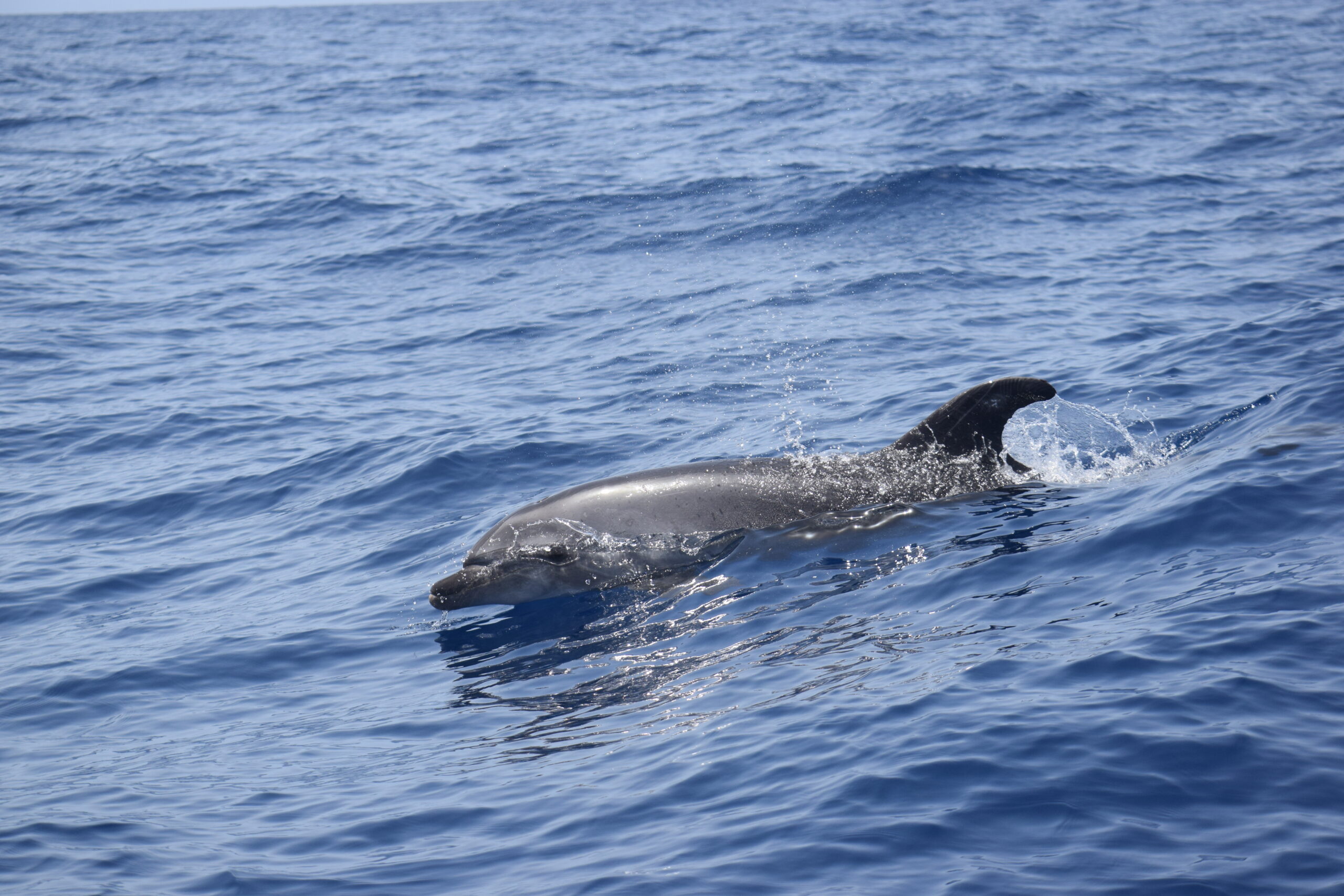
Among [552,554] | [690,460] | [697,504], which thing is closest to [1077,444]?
[690,460]

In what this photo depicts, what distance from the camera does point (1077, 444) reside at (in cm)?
1397

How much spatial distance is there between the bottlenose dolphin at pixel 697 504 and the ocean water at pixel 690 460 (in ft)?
1.04

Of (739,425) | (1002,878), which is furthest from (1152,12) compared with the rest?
(1002,878)

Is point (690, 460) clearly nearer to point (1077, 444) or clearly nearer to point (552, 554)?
point (552, 554)

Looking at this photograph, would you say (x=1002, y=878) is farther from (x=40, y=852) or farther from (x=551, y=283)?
(x=551, y=283)

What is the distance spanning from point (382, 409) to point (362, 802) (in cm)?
1025

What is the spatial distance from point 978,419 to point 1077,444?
8.53ft

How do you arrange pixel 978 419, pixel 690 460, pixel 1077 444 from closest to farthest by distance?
pixel 978 419 → pixel 1077 444 → pixel 690 460

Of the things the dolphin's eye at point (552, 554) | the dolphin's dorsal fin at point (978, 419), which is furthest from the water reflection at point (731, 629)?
→ the dolphin's dorsal fin at point (978, 419)

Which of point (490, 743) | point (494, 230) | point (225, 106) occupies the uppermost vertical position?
point (225, 106)

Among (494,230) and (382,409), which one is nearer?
(382,409)

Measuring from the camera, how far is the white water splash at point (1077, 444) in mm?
13047

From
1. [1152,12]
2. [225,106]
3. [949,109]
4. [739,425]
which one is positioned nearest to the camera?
[739,425]

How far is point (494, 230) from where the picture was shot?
2762 centimetres
